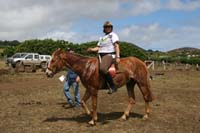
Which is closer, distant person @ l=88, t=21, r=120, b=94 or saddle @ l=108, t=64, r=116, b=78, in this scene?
distant person @ l=88, t=21, r=120, b=94

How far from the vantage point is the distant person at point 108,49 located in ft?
32.6

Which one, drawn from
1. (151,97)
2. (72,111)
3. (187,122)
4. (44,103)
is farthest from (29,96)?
(187,122)

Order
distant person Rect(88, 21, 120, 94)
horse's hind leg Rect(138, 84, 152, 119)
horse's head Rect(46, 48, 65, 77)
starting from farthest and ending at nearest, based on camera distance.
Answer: horse's hind leg Rect(138, 84, 152, 119), horse's head Rect(46, 48, 65, 77), distant person Rect(88, 21, 120, 94)

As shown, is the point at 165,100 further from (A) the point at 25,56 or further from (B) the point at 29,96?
(A) the point at 25,56

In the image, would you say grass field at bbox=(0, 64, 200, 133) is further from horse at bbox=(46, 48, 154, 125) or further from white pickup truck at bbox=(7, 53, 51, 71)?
white pickup truck at bbox=(7, 53, 51, 71)

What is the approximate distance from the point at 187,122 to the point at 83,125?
301 cm

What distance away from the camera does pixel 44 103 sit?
14.1m

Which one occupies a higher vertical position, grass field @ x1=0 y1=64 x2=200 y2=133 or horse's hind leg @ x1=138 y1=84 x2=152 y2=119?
horse's hind leg @ x1=138 y1=84 x2=152 y2=119

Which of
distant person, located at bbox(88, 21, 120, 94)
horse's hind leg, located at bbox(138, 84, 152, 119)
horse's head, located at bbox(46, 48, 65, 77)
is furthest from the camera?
horse's hind leg, located at bbox(138, 84, 152, 119)

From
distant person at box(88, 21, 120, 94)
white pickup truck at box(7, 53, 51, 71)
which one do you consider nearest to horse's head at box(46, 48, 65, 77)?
distant person at box(88, 21, 120, 94)

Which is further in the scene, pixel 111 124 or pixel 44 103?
pixel 44 103

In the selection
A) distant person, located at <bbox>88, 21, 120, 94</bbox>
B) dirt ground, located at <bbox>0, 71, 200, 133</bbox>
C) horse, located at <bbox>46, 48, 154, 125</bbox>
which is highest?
distant person, located at <bbox>88, 21, 120, 94</bbox>

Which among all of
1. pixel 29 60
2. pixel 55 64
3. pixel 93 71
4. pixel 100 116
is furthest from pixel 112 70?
pixel 29 60

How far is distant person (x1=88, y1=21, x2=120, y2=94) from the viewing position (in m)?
9.92
